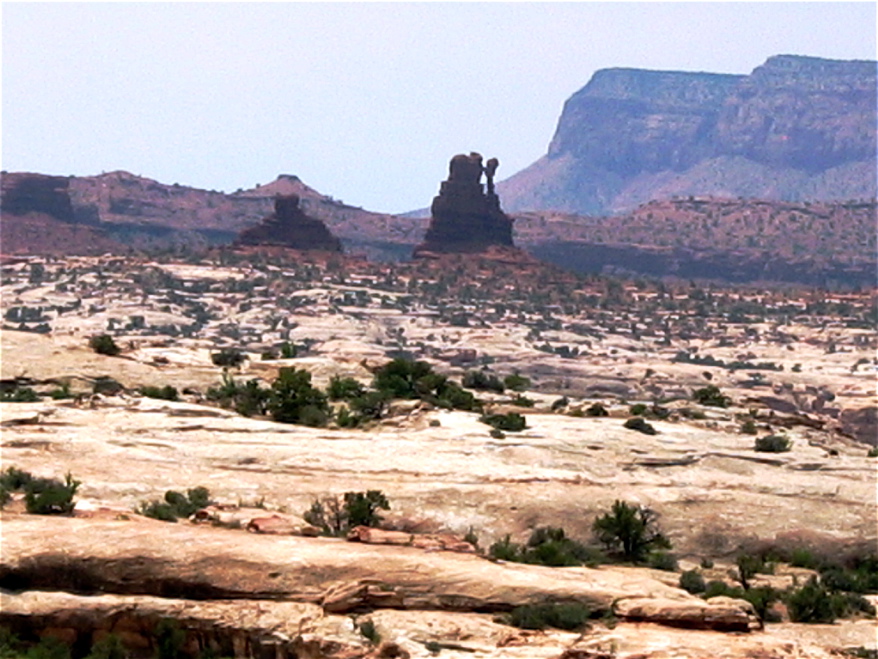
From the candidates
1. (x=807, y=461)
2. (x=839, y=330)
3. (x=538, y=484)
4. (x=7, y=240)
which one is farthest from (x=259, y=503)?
(x=7, y=240)

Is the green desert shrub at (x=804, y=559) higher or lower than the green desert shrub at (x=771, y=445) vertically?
lower

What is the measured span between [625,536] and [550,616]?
6.53 m

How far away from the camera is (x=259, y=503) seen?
2533 cm

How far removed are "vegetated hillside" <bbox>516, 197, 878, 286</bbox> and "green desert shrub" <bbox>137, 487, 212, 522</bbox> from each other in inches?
6200

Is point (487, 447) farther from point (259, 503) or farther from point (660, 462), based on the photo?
point (259, 503)

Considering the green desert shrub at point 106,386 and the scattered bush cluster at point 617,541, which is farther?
the green desert shrub at point 106,386

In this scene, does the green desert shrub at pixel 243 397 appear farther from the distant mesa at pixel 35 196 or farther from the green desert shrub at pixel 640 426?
the distant mesa at pixel 35 196

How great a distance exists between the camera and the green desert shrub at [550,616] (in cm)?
1933

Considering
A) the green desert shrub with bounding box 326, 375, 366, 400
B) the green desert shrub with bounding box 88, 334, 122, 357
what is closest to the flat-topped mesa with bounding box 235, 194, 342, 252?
the green desert shrub with bounding box 88, 334, 122, 357

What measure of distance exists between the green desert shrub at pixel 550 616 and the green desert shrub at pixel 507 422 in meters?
12.0

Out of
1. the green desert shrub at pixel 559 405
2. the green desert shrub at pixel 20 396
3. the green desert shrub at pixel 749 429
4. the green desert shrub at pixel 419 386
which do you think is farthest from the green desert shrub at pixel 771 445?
the green desert shrub at pixel 20 396

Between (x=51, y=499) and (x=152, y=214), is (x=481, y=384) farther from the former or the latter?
(x=152, y=214)

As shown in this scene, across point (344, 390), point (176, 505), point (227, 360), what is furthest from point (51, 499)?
point (227, 360)

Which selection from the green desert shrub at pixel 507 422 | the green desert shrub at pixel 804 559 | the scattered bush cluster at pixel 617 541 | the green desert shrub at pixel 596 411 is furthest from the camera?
the green desert shrub at pixel 596 411
